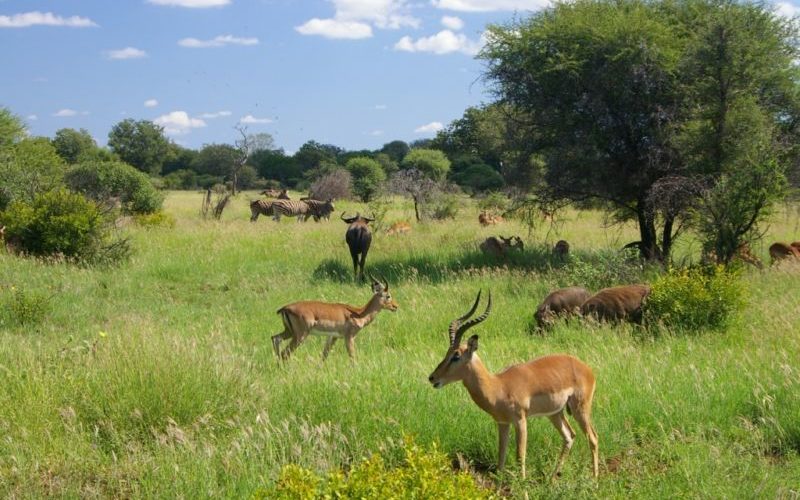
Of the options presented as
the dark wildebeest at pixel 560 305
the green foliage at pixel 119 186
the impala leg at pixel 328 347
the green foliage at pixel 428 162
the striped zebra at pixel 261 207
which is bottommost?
the impala leg at pixel 328 347

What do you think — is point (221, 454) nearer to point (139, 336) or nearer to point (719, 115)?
point (139, 336)

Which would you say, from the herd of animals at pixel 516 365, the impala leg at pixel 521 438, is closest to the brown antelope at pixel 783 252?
the herd of animals at pixel 516 365

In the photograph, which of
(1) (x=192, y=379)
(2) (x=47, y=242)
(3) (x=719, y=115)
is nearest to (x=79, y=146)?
(2) (x=47, y=242)

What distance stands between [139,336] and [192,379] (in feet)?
5.26

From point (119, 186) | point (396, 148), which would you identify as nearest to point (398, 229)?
point (119, 186)

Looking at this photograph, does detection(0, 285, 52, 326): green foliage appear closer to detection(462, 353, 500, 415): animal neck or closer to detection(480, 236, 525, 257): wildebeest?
detection(462, 353, 500, 415): animal neck

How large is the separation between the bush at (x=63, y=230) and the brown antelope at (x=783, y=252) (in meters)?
14.2

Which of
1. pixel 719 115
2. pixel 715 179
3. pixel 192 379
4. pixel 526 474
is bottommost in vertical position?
pixel 526 474

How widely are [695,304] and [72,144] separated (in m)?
70.4

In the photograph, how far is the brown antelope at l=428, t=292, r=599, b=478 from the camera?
219 inches

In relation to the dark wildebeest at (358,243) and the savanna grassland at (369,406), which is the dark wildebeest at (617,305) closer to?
the savanna grassland at (369,406)

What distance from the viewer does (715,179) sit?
1434 cm

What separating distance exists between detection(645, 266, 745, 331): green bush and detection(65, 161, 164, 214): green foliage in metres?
24.0

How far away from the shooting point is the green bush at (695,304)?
389 inches
